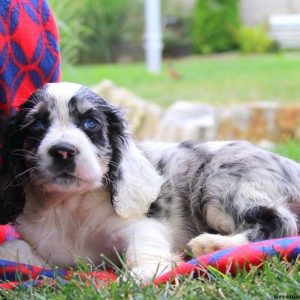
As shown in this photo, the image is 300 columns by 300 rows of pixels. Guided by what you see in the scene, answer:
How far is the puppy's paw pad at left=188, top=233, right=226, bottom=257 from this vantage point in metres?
3.13

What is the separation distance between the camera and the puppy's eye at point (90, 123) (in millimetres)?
3234

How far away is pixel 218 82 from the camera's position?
14.1 metres

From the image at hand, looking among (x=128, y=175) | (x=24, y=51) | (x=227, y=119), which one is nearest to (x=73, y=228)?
(x=128, y=175)

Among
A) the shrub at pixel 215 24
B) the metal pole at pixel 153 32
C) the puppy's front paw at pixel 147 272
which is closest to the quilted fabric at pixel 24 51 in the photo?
the puppy's front paw at pixel 147 272

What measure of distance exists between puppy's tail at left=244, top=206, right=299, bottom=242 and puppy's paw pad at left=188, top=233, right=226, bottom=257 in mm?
196

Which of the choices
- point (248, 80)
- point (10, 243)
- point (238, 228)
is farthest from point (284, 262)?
point (248, 80)

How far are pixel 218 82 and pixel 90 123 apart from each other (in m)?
11.0

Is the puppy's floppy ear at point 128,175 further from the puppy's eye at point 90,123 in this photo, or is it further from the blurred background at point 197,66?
the blurred background at point 197,66

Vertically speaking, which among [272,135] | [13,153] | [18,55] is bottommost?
[272,135]

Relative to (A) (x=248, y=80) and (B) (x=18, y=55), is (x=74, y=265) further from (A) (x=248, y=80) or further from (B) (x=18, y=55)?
(A) (x=248, y=80)

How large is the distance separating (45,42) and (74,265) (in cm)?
137

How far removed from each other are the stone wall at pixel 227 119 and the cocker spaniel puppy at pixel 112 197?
5.43 m

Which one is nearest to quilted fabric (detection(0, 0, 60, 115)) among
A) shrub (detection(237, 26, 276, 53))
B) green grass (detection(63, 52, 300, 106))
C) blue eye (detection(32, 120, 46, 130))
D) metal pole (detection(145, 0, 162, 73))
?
blue eye (detection(32, 120, 46, 130))

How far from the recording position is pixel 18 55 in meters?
3.80
